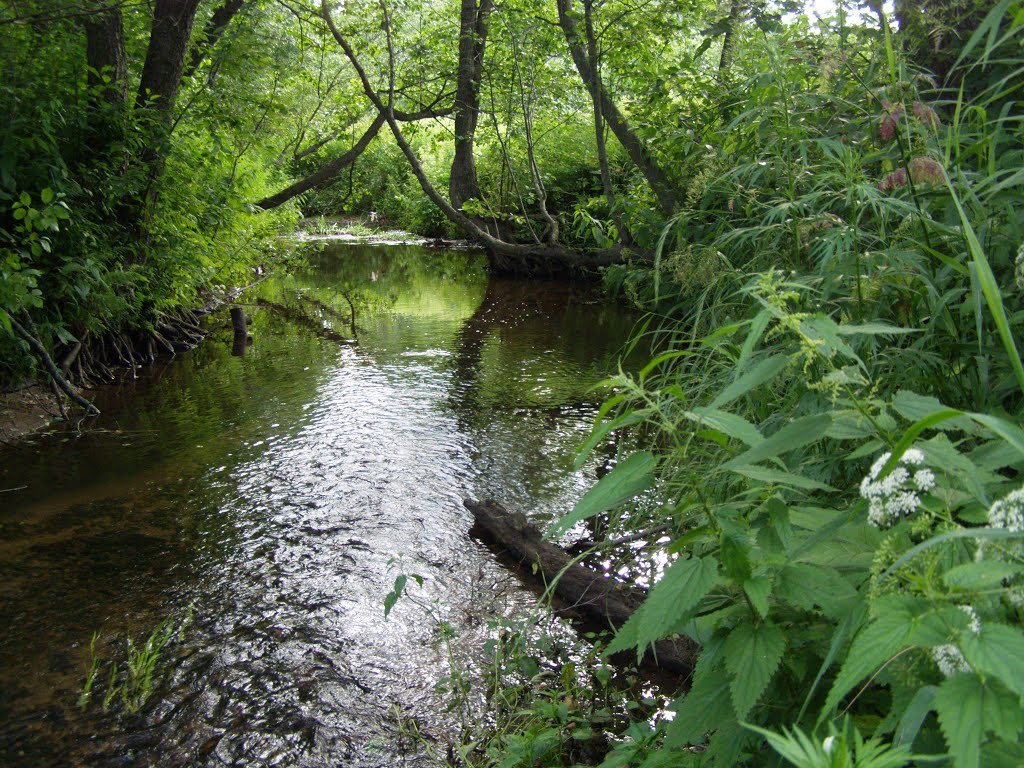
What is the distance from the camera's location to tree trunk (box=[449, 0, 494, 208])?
11.0 metres

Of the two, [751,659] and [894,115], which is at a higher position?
[894,115]

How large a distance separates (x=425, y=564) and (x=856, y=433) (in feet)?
9.14

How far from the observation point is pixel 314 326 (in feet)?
30.4

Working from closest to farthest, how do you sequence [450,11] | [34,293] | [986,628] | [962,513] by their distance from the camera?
[986,628] → [962,513] → [34,293] → [450,11]

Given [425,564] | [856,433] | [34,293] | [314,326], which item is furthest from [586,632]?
[314,326]

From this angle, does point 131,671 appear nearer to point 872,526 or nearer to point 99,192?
point 872,526

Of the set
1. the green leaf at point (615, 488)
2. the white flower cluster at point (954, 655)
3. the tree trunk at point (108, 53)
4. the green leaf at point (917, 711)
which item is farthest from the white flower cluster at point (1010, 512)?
the tree trunk at point (108, 53)

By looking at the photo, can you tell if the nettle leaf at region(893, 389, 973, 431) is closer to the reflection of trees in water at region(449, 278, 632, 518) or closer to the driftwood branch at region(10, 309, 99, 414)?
the reflection of trees in water at region(449, 278, 632, 518)

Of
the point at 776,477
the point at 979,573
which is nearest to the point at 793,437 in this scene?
the point at 776,477

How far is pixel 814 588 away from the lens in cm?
117

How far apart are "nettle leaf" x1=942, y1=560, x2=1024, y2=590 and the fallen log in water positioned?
157cm

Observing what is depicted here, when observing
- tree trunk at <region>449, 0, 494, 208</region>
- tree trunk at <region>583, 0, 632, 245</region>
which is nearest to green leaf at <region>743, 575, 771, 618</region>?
tree trunk at <region>583, 0, 632, 245</region>

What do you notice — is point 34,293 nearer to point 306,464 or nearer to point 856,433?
point 306,464

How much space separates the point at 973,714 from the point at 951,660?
74 mm
